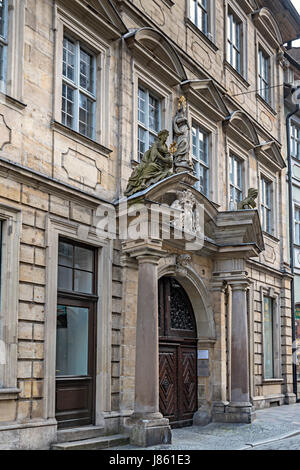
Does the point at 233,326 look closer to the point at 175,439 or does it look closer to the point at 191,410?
the point at 191,410

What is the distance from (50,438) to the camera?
9.55m

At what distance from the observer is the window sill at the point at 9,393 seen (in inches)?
347

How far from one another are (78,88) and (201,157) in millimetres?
5245

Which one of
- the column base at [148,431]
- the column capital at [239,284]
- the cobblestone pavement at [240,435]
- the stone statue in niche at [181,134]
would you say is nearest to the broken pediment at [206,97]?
the stone statue in niche at [181,134]

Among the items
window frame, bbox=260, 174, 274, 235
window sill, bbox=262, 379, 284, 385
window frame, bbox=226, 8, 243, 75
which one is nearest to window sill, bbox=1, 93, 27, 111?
window frame, bbox=226, 8, 243, 75

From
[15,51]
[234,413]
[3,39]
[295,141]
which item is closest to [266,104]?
[295,141]

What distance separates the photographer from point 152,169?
1159 centimetres

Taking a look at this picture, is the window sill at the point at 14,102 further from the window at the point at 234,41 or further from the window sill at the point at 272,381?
the window sill at the point at 272,381

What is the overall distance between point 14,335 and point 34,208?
1920mm

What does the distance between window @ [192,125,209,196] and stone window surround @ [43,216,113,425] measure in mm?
4761

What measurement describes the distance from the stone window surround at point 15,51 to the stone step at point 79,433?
5.00 metres

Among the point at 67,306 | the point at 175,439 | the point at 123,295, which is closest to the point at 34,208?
the point at 67,306

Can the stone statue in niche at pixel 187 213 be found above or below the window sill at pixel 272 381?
above

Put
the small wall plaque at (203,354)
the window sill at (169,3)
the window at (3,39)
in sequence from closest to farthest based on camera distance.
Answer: the window at (3,39)
the window sill at (169,3)
the small wall plaque at (203,354)
